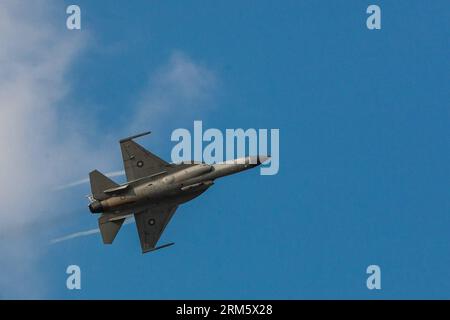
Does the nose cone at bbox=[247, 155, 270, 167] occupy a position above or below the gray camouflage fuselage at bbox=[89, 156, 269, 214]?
above

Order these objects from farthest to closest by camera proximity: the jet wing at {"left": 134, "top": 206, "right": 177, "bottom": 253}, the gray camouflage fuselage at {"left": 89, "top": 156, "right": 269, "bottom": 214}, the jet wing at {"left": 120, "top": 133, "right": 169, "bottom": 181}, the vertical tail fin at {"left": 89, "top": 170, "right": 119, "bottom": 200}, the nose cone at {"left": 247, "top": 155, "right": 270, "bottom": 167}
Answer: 1. the jet wing at {"left": 134, "top": 206, "right": 177, "bottom": 253}
2. the jet wing at {"left": 120, "top": 133, "right": 169, "bottom": 181}
3. the nose cone at {"left": 247, "top": 155, "right": 270, "bottom": 167}
4. the vertical tail fin at {"left": 89, "top": 170, "right": 119, "bottom": 200}
5. the gray camouflage fuselage at {"left": 89, "top": 156, "right": 269, "bottom": 214}

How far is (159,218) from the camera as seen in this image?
2987 inches

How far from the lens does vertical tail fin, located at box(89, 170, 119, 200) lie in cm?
7319

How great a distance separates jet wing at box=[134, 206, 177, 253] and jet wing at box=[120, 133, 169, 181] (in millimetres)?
2918

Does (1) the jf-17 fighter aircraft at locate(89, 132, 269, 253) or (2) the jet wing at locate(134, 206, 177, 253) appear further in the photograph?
(2) the jet wing at locate(134, 206, 177, 253)

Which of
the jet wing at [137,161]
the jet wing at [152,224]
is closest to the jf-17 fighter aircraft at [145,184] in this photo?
the jet wing at [137,161]

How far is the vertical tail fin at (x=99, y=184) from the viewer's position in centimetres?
7319

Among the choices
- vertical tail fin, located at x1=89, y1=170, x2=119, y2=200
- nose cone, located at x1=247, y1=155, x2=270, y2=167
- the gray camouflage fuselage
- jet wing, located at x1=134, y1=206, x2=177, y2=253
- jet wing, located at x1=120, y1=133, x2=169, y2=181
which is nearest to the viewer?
the gray camouflage fuselage

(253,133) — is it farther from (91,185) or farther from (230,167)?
(91,185)

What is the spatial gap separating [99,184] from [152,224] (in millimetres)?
4963

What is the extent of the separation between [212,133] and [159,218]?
22.3 feet

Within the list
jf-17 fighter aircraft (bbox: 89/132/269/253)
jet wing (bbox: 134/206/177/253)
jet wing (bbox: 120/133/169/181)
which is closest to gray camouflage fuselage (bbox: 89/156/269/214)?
jf-17 fighter aircraft (bbox: 89/132/269/253)

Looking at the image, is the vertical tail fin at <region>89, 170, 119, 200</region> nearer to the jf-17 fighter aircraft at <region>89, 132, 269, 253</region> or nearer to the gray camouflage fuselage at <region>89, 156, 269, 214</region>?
the jf-17 fighter aircraft at <region>89, 132, 269, 253</region>

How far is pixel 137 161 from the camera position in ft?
243
